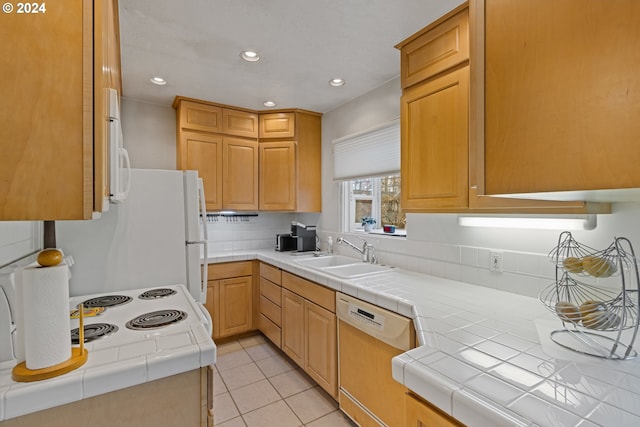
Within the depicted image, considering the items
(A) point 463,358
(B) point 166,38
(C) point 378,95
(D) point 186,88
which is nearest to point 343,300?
(A) point 463,358

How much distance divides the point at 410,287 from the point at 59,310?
159cm

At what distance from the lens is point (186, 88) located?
8.98 ft

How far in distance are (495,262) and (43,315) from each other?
200cm

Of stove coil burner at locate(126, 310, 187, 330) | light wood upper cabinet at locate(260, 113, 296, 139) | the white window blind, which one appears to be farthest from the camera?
light wood upper cabinet at locate(260, 113, 296, 139)

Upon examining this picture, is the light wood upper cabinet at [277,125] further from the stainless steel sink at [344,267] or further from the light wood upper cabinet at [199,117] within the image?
the stainless steel sink at [344,267]

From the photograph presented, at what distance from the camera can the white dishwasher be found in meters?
1.48

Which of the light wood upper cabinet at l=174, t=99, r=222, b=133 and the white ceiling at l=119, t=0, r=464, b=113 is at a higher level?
the white ceiling at l=119, t=0, r=464, b=113

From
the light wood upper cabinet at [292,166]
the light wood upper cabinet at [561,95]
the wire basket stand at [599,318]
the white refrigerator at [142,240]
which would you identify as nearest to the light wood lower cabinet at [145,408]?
the white refrigerator at [142,240]

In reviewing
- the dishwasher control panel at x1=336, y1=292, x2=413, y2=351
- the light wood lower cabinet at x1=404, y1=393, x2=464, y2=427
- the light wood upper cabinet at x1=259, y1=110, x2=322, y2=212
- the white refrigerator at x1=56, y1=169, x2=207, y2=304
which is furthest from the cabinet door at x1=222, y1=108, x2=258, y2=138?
the light wood lower cabinet at x1=404, y1=393, x2=464, y2=427

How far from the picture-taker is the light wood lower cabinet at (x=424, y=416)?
80 cm

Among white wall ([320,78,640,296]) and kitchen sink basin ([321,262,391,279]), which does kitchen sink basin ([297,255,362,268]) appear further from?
kitchen sink basin ([321,262,391,279])

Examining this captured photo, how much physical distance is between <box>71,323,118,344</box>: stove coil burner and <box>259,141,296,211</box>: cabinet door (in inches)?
89.4

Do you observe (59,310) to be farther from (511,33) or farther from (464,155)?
(464,155)

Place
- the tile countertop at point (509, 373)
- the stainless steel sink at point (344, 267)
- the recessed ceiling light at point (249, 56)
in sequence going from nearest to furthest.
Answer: the tile countertop at point (509, 373) → the recessed ceiling light at point (249, 56) → the stainless steel sink at point (344, 267)
